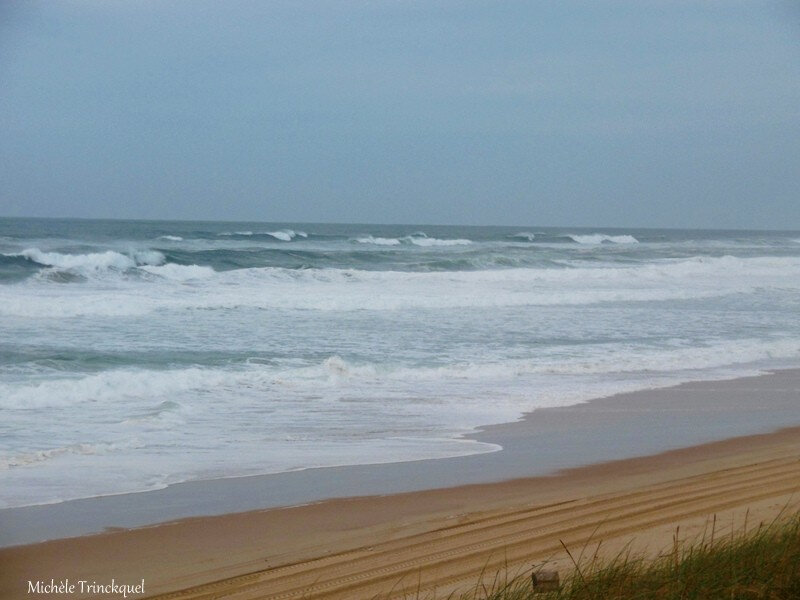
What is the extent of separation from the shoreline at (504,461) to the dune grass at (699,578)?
8.52 ft

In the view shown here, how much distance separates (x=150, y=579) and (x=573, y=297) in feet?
61.4

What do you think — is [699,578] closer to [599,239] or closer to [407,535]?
[407,535]

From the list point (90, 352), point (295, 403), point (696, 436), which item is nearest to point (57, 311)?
point (90, 352)

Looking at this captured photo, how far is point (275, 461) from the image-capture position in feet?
22.5

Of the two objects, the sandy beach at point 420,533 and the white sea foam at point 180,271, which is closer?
the sandy beach at point 420,533

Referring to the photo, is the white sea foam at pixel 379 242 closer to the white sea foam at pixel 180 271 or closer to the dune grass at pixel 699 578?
the white sea foam at pixel 180 271

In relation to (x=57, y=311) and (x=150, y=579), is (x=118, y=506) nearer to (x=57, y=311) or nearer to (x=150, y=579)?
(x=150, y=579)

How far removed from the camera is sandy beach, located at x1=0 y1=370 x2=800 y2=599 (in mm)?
4352

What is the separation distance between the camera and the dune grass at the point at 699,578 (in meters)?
3.22

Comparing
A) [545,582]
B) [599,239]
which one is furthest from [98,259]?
[599,239]

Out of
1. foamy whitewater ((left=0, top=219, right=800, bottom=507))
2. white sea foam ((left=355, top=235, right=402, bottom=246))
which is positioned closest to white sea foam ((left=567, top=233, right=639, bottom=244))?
white sea foam ((left=355, top=235, right=402, bottom=246))

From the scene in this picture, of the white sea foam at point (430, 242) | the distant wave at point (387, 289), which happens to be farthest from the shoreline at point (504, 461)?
the white sea foam at point (430, 242)

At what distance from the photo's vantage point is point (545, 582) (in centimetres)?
336

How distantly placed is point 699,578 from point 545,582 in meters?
0.63
